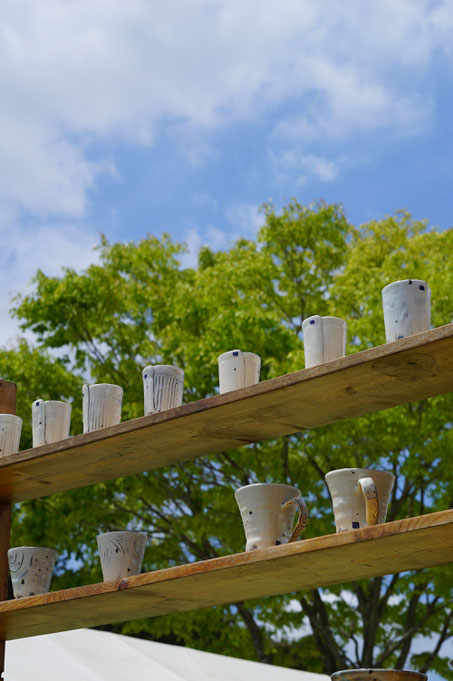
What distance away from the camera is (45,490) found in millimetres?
3184

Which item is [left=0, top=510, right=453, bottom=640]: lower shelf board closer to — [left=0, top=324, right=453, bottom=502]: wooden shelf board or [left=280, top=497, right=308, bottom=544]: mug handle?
[left=280, top=497, right=308, bottom=544]: mug handle

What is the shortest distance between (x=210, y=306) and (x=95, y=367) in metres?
2.11

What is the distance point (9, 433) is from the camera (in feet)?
10.2

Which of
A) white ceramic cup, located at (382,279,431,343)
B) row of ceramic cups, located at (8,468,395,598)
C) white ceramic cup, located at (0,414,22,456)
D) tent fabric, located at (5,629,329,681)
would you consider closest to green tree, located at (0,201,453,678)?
tent fabric, located at (5,629,329,681)

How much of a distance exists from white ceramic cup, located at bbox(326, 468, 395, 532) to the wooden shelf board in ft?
0.74

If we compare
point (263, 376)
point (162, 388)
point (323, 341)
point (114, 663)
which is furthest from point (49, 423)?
point (263, 376)

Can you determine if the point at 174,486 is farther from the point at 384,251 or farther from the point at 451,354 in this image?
the point at 451,354

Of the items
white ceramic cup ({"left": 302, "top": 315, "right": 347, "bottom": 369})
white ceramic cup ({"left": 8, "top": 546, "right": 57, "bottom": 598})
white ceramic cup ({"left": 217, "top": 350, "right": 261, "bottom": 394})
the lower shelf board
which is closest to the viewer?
the lower shelf board

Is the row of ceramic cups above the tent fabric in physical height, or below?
above

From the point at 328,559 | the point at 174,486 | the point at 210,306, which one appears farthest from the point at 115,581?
the point at 174,486

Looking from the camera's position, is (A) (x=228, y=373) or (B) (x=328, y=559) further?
(A) (x=228, y=373)

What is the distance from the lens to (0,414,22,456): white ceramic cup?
310cm

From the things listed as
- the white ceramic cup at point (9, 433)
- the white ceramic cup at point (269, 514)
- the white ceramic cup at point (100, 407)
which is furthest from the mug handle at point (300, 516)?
the white ceramic cup at point (9, 433)

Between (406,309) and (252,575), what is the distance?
2.92ft
